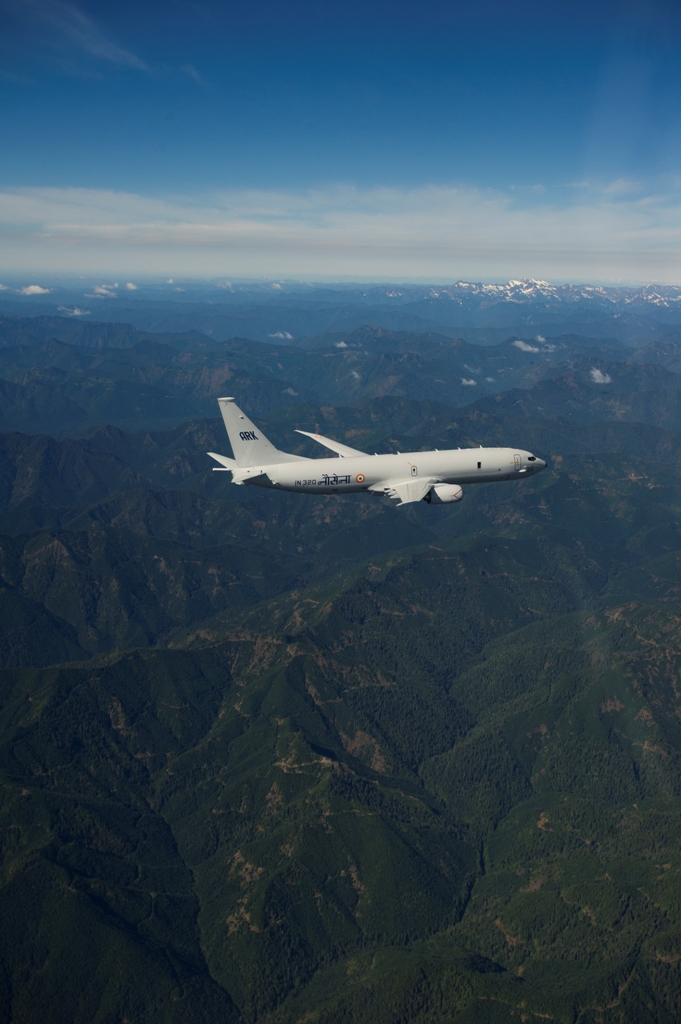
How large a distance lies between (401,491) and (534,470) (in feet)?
92.1

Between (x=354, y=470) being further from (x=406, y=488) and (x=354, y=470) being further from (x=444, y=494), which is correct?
(x=444, y=494)

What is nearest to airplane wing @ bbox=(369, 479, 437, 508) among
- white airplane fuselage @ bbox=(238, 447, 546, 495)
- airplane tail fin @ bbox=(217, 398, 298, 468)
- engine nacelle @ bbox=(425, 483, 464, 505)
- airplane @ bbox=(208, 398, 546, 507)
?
airplane @ bbox=(208, 398, 546, 507)

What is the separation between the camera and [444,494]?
331 ft

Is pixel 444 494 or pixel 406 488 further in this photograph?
pixel 406 488

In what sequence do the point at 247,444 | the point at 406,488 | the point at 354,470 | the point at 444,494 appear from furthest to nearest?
the point at 247,444 < the point at 354,470 < the point at 406,488 < the point at 444,494

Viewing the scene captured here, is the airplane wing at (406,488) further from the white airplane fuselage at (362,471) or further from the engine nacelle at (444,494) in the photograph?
the engine nacelle at (444,494)

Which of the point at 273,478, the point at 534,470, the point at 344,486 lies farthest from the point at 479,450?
the point at 273,478

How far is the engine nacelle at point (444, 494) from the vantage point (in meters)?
99.6

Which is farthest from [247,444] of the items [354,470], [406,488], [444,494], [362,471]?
→ [444,494]

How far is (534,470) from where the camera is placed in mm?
114562

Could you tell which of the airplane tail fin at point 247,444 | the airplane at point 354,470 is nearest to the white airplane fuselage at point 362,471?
the airplane at point 354,470

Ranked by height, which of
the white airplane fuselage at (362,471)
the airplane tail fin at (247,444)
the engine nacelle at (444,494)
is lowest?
the engine nacelle at (444,494)

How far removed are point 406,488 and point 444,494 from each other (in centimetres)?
587

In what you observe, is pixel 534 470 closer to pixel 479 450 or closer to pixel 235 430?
pixel 479 450
